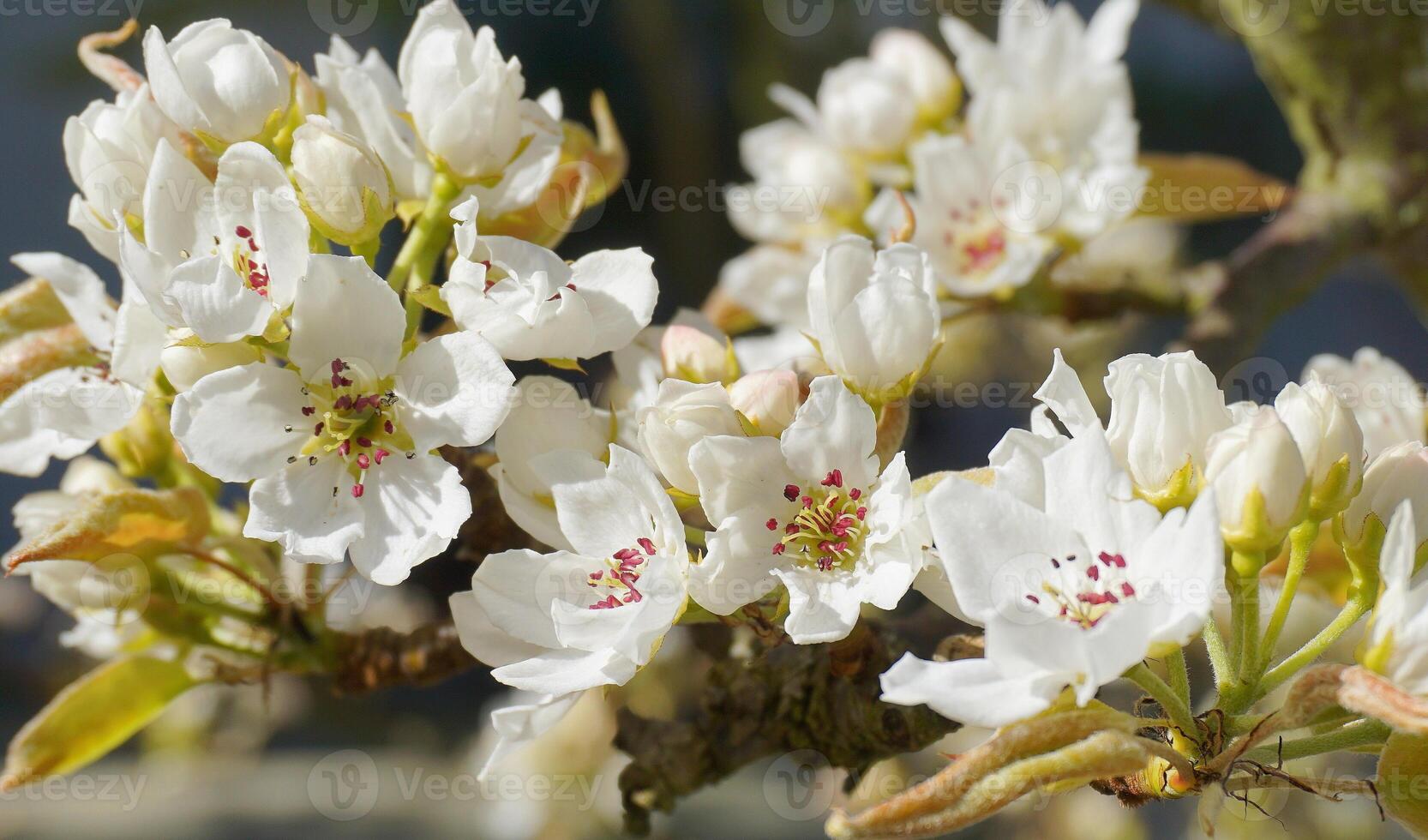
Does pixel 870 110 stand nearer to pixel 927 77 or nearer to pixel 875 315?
pixel 927 77

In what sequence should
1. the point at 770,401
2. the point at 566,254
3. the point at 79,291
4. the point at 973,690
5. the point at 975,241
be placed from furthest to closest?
the point at 566,254 < the point at 975,241 < the point at 79,291 < the point at 770,401 < the point at 973,690

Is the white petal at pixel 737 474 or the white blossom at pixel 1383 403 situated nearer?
the white petal at pixel 737 474

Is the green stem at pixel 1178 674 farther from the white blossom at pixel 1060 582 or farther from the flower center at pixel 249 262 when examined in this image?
the flower center at pixel 249 262

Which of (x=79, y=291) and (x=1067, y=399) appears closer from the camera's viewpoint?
(x=1067, y=399)

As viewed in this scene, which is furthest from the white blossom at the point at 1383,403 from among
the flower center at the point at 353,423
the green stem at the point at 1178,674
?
the flower center at the point at 353,423

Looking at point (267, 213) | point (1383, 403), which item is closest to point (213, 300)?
point (267, 213)

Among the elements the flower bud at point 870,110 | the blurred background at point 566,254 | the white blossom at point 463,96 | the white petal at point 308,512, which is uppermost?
the white blossom at point 463,96

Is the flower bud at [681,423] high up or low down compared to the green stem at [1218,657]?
up
